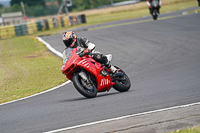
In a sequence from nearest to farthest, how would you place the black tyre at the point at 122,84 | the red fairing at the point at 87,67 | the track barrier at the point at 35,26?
the red fairing at the point at 87,67 < the black tyre at the point at 122,84 < the track barrier at the point at 35,26

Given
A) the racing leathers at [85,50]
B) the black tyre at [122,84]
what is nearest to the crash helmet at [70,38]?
the racing leathers at [85,50]

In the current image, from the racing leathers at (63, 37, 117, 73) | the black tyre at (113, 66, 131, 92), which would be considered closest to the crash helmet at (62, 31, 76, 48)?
the racing leathers at (63, 37, 117, 73)

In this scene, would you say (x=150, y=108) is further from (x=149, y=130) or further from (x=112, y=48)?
(x=112, y=48)

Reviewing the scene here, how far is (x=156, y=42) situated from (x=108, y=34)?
5.73m

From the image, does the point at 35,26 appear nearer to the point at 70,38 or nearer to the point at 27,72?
the point at 27,72

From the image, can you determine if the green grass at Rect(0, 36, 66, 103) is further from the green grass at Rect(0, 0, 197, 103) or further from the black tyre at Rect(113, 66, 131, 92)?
the black tyre at Rect(113, 66, 131, 92)

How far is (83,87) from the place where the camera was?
8.10 m

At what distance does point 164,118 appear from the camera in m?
5.78

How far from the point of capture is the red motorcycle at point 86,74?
7996 millimetres

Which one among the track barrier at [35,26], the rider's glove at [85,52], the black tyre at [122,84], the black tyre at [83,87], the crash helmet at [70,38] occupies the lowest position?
the track barrier at [35,26]

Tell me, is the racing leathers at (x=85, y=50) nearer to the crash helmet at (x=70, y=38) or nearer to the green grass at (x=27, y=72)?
the crash helmet at (x=70, y=38)

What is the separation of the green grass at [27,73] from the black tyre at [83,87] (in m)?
2.60

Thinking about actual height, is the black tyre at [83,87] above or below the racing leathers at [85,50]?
below

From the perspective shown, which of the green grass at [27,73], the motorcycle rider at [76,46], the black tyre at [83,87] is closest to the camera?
the black tyre at [83,87]
